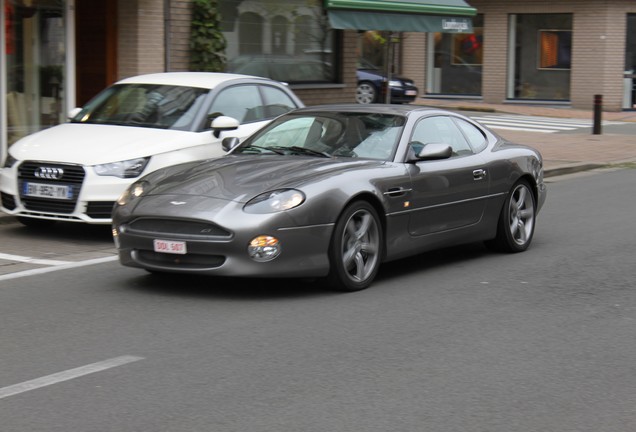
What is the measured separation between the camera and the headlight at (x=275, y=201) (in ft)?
24.2

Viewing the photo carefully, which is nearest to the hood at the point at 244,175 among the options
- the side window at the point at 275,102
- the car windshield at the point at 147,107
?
the car windshield at the point at 147,107

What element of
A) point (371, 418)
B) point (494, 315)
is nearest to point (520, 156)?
point (494, 315)

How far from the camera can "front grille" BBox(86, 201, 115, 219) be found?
995 centimetres

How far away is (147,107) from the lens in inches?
447

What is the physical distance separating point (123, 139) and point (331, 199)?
3.63 m

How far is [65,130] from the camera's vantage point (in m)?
11.0

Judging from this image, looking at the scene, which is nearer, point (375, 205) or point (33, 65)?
point (375, 205)

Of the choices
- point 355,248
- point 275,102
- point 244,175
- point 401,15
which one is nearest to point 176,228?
point 244,175

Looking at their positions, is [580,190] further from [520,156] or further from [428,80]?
[428,80]

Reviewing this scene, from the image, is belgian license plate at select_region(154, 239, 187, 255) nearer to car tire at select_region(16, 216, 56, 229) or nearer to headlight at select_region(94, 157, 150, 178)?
headlight at select_region(94, 157, 150, 178)

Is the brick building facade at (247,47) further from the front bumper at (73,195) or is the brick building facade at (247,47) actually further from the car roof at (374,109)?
the car roof at (374,109)

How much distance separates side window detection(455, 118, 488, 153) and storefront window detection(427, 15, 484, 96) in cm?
2678

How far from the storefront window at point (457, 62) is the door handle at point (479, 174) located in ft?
89.5

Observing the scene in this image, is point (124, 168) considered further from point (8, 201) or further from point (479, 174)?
point (479, 174)
